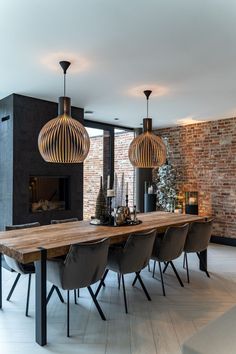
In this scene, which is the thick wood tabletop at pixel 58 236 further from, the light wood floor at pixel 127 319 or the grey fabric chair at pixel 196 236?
the light wood floor at pixel 127 319

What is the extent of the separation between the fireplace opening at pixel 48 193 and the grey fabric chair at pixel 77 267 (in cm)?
230

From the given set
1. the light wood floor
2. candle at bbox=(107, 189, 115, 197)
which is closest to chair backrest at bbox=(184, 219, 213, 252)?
the light wood floor

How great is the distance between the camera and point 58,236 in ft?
9.36

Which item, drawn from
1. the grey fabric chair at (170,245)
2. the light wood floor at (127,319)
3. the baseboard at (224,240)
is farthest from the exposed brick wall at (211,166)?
the grey fabric chair at (170,245)

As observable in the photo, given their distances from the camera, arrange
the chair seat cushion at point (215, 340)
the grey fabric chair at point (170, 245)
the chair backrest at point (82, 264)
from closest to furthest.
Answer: the chair seat cushion at point (215, 340) < the chair backrest at point (82, 264) < the grey fabric chair at point (170, 245)

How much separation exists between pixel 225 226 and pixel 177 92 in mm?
3145

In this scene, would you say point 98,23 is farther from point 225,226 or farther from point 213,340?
point 225,226

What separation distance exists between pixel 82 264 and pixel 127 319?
0.79 m

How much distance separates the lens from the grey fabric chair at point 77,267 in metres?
2.46

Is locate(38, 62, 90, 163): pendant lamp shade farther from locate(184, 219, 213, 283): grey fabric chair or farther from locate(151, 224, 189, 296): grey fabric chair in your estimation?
locate(184, 219, 213, 283): grey fabric chair

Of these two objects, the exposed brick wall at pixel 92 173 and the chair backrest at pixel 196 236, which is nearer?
the chair backrest at pixel 196 236

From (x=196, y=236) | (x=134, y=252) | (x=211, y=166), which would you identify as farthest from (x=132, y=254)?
(x=211, y=166)

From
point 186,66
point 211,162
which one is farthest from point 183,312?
point 211,162

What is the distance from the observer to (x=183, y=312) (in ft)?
9.62
